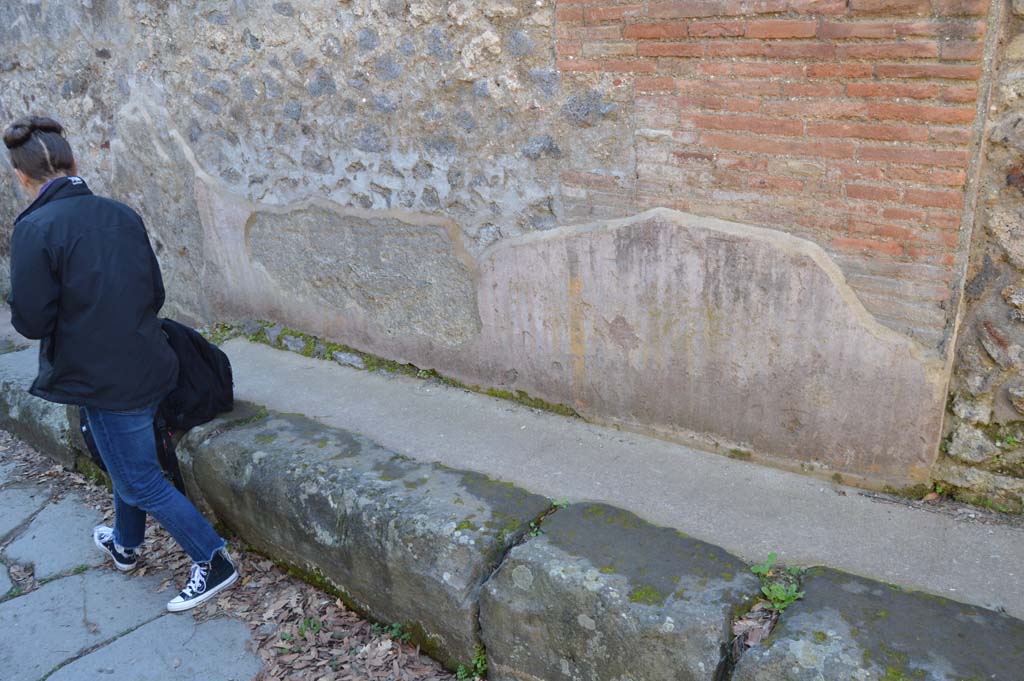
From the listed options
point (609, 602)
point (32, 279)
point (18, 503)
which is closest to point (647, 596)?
point (609, 602)

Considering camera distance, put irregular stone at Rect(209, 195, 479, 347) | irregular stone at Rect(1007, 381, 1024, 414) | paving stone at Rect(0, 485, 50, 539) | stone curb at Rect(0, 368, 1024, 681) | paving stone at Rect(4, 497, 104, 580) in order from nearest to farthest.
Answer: stone curb at Rect(0, 368, 1024, 681) → irregular stone at Rect(1007, 381, 1024, 414) → paving stone at Rect(4, 497, 104, 580) → irregular stone at Rect(209, 195, 479, 347) → paving stone at Rect(0, 485, 50, 539)

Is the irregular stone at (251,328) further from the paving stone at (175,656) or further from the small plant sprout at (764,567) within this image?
the small plant sprout at (764,567)

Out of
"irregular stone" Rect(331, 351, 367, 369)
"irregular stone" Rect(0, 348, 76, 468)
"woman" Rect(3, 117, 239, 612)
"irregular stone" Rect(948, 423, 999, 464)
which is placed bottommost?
"irregular stone" Rect(0, 348, 76, 468)

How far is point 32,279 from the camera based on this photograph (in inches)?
105

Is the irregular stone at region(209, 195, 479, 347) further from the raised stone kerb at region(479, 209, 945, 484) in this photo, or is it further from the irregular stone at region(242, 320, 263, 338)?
the raised stone kerb at region(479, 209, 945, 484)

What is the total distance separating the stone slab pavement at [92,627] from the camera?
9.48 feet

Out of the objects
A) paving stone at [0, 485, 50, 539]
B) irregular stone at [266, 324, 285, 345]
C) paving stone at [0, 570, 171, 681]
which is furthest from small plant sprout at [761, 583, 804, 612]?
paving stone at [0, 485, 50, 539]

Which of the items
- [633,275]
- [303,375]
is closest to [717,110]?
[633,275]

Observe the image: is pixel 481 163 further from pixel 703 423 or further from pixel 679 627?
pixel 679 627

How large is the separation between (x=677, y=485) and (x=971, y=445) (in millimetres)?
941

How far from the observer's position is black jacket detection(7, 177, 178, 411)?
2.68 metres

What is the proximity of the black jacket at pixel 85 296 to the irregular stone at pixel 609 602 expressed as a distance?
1515 millimetres

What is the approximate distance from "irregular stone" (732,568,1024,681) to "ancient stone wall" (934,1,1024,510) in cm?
66

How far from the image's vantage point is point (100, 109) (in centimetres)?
493
